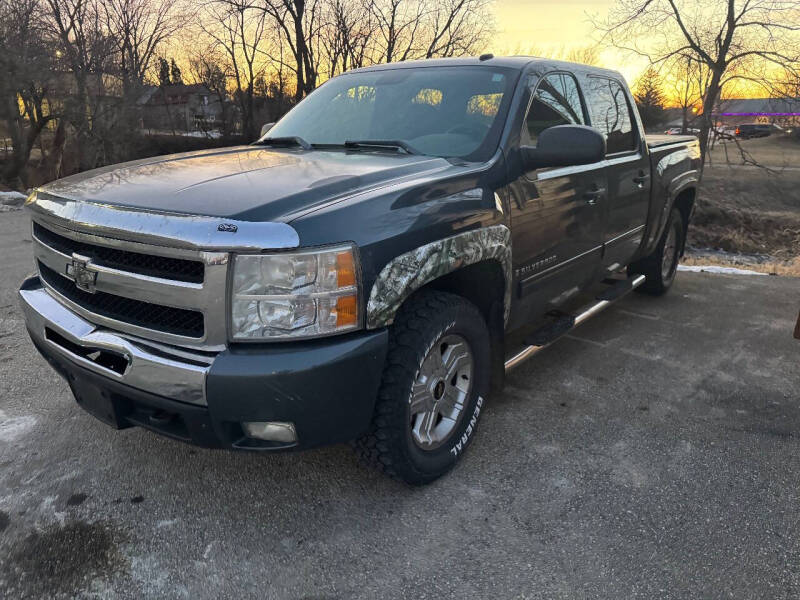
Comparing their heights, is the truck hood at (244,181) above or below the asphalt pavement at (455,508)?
above

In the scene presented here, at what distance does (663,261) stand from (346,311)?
14.6 ft

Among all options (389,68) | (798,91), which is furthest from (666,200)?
(798,91)

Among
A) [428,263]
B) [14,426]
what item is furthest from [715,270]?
[14,426]

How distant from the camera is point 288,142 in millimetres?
3498

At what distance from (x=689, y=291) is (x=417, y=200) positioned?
4813 millimetres

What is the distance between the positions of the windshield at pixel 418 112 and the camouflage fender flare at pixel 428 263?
1.52 feet

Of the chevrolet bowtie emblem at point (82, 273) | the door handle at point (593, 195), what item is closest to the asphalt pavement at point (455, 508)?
the chevrolet bowtie emblem at point (82, 273)

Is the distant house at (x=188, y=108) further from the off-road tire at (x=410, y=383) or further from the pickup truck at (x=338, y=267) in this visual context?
the off-road tire at (x=410, y=383)

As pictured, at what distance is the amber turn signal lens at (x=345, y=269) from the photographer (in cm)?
203

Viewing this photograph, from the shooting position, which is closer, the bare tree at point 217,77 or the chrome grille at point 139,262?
the chrome grille at point 139,262

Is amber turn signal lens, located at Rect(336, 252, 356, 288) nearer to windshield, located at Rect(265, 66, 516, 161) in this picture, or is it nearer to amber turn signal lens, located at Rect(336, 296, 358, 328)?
amber turn signal lens, located at Rect(336, 296, 358, 328)

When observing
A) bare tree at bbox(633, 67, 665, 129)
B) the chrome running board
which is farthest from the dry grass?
the chrome running board

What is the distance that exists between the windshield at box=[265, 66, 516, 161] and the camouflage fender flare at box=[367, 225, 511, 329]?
46 centimetres

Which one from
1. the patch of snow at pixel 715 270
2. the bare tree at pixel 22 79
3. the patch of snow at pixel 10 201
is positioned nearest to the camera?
the patch of snow at pixel 715 270
